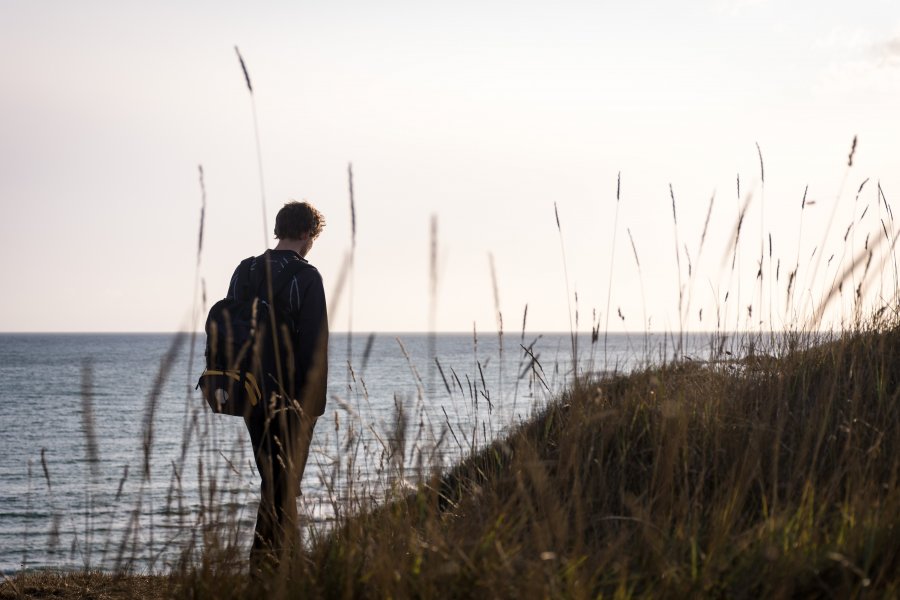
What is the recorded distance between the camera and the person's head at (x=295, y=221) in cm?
459

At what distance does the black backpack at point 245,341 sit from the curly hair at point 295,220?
0.77 feet

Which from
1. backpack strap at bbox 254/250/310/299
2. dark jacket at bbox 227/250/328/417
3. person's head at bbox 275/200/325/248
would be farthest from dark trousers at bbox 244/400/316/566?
person's head at bbox 275/200/325/248

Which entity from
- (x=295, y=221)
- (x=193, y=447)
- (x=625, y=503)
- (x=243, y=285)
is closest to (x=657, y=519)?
(x=625, y=503)

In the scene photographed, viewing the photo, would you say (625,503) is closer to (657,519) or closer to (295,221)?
(657,519)

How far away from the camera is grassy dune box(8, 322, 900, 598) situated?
2420mm

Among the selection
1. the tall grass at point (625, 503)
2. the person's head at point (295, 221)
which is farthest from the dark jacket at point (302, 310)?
the tall grass at point (625, 503)

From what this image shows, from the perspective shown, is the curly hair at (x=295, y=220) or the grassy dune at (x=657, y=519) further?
the curly hair at (x=295, y=220)

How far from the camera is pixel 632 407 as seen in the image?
3.95 meters

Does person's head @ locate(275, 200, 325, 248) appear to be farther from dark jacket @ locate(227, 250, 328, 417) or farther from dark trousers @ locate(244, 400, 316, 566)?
dark trousers @ locate(244, 400, 316, 566)

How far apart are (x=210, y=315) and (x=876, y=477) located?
3.14m

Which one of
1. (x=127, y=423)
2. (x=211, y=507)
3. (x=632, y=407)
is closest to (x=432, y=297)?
(x=211, y=507)

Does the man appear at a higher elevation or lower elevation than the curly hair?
lower

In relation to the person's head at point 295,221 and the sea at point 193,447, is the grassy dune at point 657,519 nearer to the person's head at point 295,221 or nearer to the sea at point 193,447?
the sea at point 193,447

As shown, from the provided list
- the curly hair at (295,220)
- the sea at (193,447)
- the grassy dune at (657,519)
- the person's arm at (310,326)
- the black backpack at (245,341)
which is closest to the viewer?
the grassy dune at (657,519)
